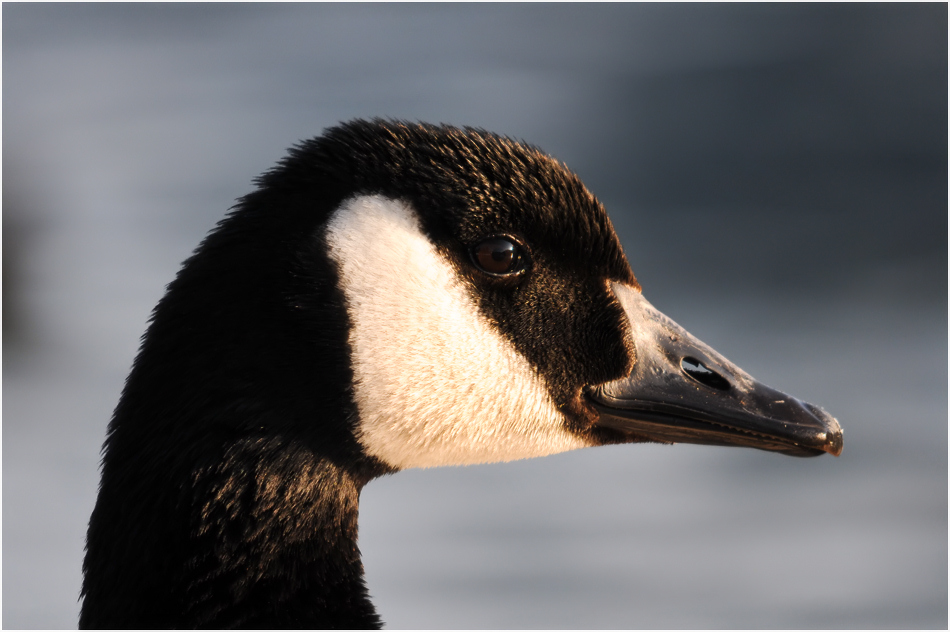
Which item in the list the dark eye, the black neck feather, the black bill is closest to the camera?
the black neck feather

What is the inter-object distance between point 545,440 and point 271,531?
925mm

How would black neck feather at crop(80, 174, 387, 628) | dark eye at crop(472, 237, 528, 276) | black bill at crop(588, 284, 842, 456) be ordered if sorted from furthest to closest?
black bill at crop(588, 284, 842, 456), dark eye at crop(472, 237, 528, 276), black neck feather at crop(80, 174, 387, 628)

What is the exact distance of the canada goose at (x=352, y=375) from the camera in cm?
301

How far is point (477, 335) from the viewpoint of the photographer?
3.24 meters

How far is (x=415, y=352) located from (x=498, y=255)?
15.6 inches

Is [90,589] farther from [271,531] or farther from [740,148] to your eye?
[740,148]

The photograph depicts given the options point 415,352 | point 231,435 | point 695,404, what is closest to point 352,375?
point 415,352

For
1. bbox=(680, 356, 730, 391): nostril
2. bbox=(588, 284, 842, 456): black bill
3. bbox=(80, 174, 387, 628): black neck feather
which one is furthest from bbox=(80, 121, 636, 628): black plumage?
bbox=(680, 356, 730, 391): nostril

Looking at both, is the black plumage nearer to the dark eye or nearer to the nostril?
the dark eye

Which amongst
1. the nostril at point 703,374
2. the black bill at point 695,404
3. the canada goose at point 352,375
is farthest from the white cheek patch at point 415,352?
the nostril at point 703,374

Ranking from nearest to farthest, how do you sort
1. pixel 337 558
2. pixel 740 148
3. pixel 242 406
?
pixel 242 406 < pixel 337 558 < pixel 740 148

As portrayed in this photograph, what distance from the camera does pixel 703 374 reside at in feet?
11.3

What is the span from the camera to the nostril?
340 cm

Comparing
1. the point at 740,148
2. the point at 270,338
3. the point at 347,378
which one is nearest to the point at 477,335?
the point at 347,378
